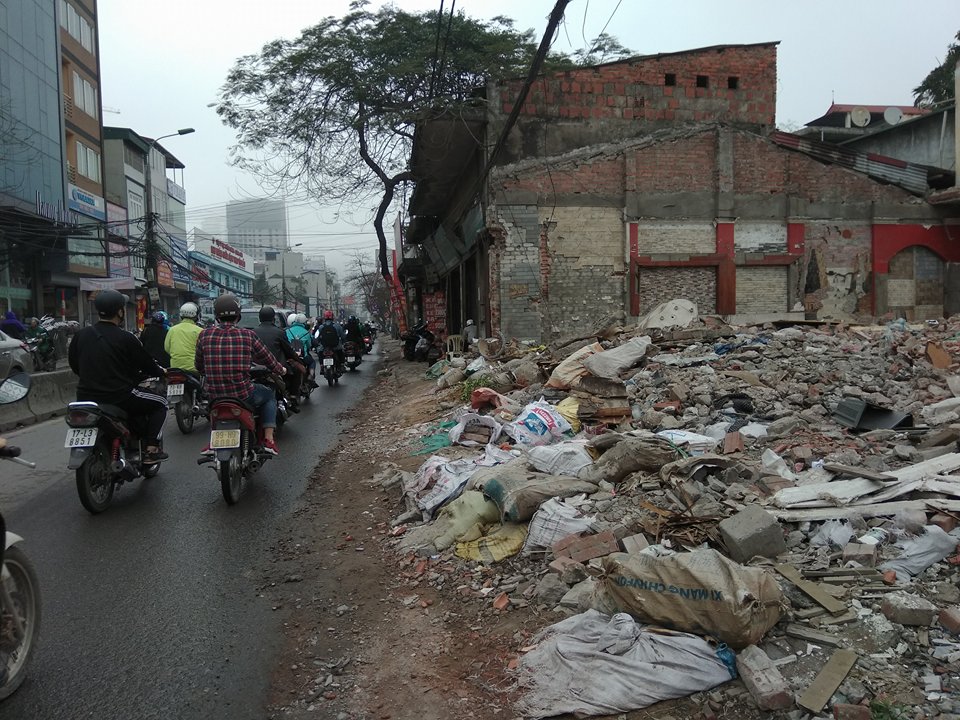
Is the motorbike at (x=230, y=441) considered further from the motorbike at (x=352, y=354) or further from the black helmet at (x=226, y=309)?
the motorbike at (x=352, y=354)

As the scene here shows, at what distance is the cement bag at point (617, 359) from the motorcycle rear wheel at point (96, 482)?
4.97 metres

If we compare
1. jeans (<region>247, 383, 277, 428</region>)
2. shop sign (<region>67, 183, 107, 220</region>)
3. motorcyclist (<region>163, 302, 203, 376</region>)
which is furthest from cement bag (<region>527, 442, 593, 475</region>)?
shop sign (<region>67, 183, 107, 220</region>)

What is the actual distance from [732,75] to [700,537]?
49.3 ft

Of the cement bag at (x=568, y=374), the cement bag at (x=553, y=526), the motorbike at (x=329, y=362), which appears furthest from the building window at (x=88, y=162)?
the cement bag at (x=553, y=526)

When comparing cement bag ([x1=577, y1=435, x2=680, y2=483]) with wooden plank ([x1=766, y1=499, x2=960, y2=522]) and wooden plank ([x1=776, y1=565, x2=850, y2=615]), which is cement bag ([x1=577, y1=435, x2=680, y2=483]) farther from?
wooden plank ([x1=776, y1=565, x2=850, y2=615])

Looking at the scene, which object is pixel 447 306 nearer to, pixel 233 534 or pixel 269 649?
pixel 233 534

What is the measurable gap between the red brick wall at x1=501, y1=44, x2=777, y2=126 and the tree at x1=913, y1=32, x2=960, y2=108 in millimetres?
21285

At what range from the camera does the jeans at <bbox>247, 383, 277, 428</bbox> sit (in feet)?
23.4

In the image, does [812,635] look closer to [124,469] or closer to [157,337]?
[124,469]

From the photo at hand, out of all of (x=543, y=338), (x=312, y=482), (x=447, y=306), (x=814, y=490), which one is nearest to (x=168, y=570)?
(x=312, y=482)

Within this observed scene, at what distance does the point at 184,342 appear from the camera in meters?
9.81

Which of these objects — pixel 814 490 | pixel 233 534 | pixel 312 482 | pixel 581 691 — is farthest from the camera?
pixel 312 482

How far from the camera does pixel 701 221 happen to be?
16125 mm

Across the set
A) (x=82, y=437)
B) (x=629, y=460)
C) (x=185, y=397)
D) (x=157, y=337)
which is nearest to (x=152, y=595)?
(x=82, y=437)
